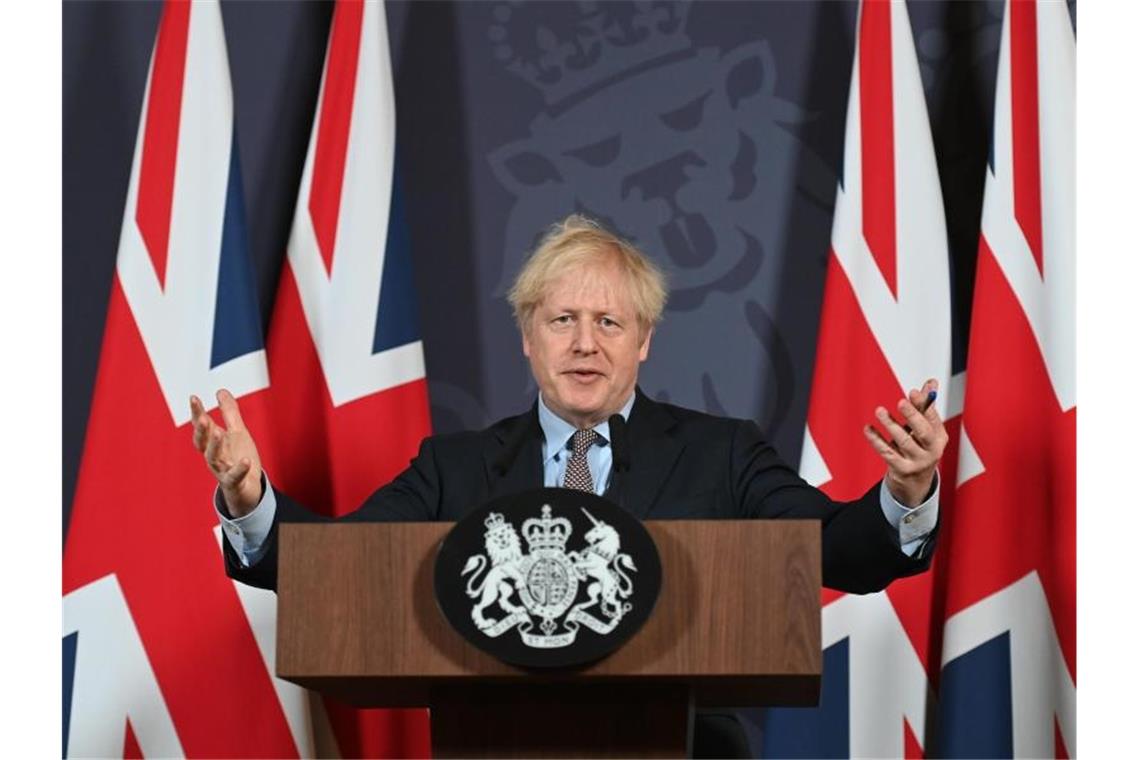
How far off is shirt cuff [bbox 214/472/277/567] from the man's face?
0.52m

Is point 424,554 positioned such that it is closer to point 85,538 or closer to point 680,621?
point 680,621

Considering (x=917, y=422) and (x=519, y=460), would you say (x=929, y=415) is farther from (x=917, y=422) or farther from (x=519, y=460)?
(x=519, y=460)

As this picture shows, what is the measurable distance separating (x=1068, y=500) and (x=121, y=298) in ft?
6.56

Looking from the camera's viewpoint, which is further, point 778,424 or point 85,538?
point 778,424

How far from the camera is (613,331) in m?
2.57

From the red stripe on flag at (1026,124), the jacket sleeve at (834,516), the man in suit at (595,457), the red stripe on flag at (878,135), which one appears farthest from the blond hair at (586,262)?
the red stripe on flag at (1026,124)

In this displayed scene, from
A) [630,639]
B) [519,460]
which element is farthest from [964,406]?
[630,639]

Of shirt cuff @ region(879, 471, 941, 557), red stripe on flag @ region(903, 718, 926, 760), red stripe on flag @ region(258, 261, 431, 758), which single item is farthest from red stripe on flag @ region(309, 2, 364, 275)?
shirt cuff @ region(879, 471, 941, 557)

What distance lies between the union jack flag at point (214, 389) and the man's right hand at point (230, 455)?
1.10 meters

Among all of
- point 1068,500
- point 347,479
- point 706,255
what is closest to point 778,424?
point 706,255

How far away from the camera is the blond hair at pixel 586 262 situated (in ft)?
8.45

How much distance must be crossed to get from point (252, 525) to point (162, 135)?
4.88ft

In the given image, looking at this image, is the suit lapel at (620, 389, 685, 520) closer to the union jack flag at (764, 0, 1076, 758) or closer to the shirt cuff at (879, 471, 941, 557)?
the shirt cuff at (879, 471, 941, 557)

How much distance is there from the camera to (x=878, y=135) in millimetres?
3451
